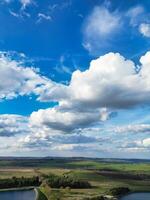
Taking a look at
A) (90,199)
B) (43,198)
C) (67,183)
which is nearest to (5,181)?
(67,183)

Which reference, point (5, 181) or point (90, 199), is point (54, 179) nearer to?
point (5, 181)

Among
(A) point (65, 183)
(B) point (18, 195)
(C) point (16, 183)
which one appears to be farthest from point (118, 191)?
(C) point (16, 183)

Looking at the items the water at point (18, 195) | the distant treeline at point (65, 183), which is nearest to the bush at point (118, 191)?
the distant treeline at point (65, 183)

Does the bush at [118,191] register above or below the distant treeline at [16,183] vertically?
below

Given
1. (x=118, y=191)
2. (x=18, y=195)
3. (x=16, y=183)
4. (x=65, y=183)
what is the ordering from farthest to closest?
(x=16, y=183)
(x=65, y=183)
(x=118, y=191)
(x=18, y=195)

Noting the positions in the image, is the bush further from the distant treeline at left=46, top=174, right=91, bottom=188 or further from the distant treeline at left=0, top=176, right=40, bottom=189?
the distant treeline at left=0, top=176, right=40, bottom=189

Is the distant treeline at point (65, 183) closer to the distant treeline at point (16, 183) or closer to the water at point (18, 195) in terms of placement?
the distant treeline at point (16, 183)

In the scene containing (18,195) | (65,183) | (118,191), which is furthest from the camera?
(65,183)

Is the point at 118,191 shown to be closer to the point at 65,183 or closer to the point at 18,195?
the point at 65,183
